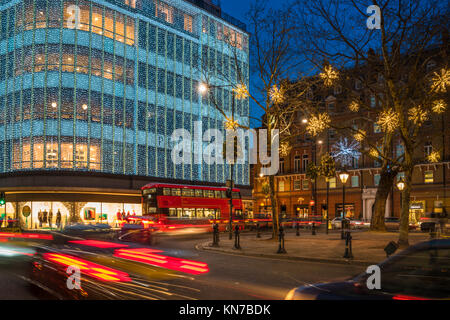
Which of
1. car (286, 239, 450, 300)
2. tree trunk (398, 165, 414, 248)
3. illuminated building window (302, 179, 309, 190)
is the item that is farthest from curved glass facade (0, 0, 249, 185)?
car (286, 239, 450, 300)

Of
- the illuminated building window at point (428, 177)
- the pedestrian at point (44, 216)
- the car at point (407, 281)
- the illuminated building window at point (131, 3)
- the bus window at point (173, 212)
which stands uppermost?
the illuminated building window at point (131, 3)

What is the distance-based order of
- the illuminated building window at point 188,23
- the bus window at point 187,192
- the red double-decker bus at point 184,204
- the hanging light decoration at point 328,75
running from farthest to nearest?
1. the illuminated building window at point 188,23
2. the bus window at point 187,192
3. the red double-decker bus at point 184,204
4. the hanging light decoration at point 328,75

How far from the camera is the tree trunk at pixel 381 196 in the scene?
82.2ft

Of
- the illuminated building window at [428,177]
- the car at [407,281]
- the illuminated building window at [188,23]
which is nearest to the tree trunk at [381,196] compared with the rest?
the car at [407,281]

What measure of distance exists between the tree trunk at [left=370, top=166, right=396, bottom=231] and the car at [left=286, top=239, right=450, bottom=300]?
21.8 meters

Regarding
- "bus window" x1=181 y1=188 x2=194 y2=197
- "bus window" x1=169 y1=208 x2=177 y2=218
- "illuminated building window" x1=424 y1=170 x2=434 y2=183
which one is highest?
"illuminated building window" x1=424 y1=170 x2=434 y2=183

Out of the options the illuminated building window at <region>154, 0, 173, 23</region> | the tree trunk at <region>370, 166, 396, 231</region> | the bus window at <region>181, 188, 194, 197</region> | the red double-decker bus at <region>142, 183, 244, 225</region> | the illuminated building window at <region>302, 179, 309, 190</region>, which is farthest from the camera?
the illuminated building window at <region>302, 179, 309, 190</region>

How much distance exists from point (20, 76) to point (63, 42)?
18.3 ft

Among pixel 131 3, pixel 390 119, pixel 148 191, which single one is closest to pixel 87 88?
pixel 131 3

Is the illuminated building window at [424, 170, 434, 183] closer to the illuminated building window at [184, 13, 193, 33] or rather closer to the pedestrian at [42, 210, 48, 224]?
the illuminated building window at [184, 13, 193, 33]

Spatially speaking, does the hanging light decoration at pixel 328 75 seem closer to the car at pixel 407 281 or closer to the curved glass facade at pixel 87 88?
the car at pixel 407 281

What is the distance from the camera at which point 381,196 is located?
25078 millimetres

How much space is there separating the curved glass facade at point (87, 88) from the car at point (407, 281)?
38952 mm

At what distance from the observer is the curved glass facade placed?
1572 inches
